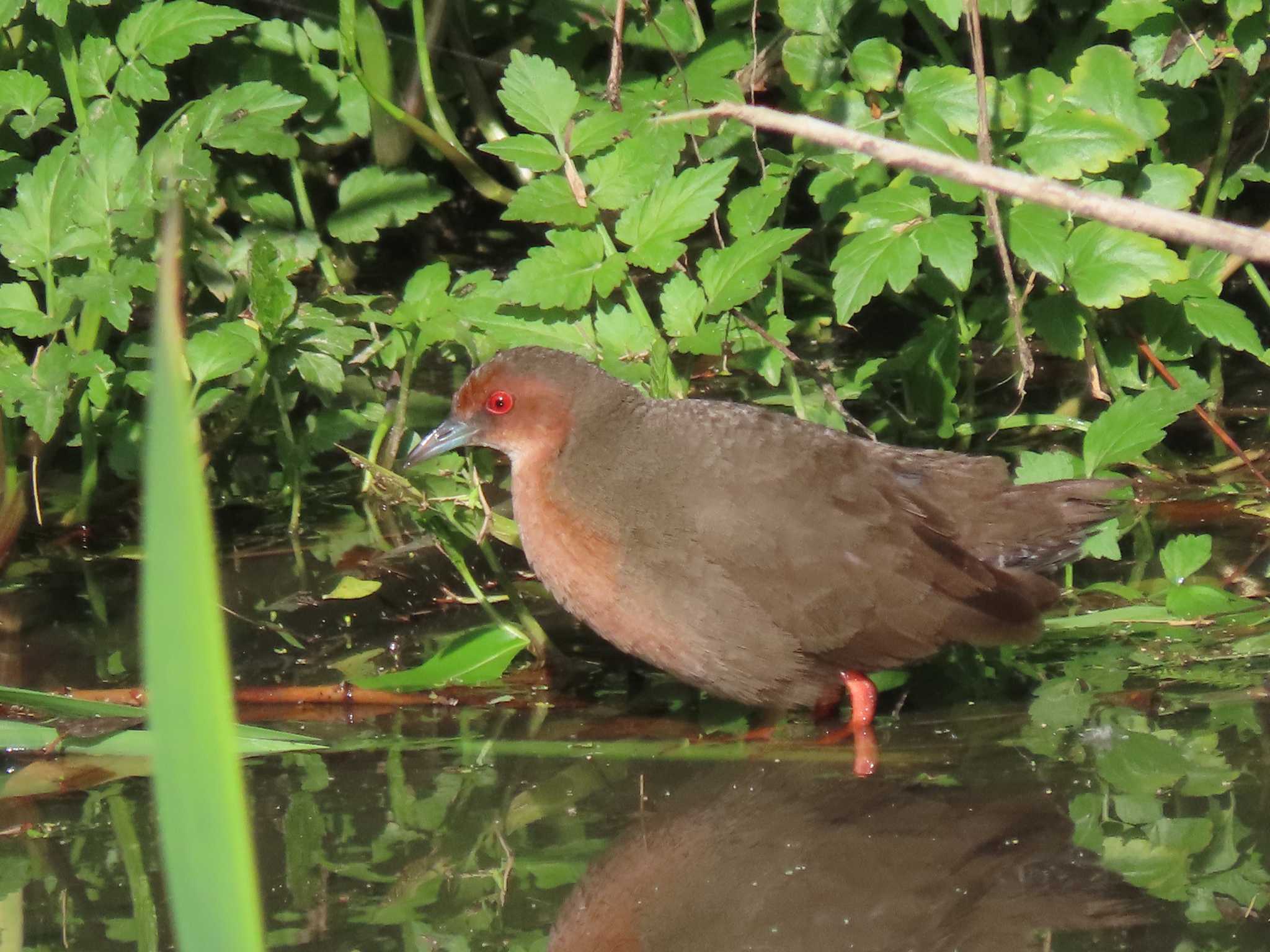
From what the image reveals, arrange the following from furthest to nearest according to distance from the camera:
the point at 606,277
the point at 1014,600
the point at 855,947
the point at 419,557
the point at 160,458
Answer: the point at 419,557
the point at 606,277
the point at 1014,600
the point at 855,947
the point at 160,458

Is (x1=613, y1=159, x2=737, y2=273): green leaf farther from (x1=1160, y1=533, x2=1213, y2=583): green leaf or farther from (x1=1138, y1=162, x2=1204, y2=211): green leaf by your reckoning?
(x1=1160, y1=533, x2=1213, y2=583): green leaf

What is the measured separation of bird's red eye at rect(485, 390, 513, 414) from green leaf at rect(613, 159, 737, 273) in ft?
1.76

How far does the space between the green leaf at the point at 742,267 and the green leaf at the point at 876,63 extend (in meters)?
0.68

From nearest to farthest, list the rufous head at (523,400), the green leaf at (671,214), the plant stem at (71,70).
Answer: the rufous head at (523,400)
the green leaf at (671,214)
the plant stem at (71,70)

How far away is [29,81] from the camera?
4602 millimetres

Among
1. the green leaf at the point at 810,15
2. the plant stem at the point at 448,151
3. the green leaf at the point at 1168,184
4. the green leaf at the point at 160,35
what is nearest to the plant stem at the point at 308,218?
the plant stem at the point at 448,151

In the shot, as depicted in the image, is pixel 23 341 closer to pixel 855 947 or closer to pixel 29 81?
pixel 29 81

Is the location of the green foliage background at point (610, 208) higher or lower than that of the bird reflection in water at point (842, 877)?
higher

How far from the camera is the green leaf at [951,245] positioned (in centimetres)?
418

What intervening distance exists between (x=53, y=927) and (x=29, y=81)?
2.73m

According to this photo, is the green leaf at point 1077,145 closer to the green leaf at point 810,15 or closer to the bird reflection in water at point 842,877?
the green leaf at point 810,15

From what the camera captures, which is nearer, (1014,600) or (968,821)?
(968,821)

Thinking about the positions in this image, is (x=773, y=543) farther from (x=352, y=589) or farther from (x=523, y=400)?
(x=352, y=589)

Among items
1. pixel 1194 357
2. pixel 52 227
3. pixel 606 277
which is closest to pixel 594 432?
pixel 606 277
